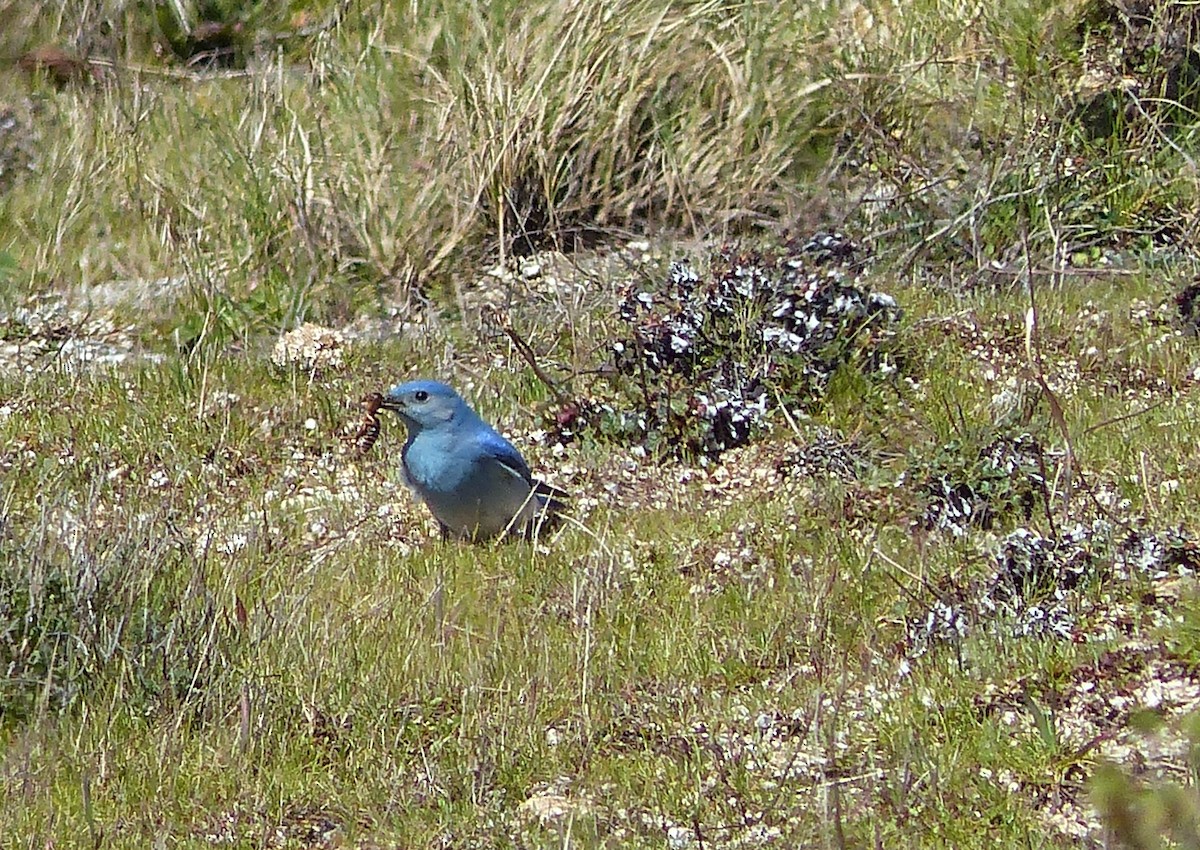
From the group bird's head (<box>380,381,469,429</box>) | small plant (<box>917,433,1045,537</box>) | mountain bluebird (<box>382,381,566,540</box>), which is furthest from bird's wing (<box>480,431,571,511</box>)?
small plant (<box>917,433,1045,537</box>)

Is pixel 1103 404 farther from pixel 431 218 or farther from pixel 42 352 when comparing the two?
pixel 42 352

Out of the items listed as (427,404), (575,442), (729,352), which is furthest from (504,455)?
(729,352)

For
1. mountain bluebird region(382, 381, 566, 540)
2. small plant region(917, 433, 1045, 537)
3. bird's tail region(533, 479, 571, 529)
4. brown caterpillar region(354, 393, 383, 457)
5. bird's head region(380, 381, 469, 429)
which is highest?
small plant region(917, 433, 1045, 537)

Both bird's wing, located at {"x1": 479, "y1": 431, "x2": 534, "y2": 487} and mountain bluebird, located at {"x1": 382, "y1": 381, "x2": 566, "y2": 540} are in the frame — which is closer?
mountain bluebird, located at {"x1": 382, "y1": 381, "x2": 566, "y2": 540}

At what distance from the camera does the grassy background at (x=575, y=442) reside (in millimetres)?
4078

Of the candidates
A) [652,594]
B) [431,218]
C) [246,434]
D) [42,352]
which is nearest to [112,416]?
[246,434]

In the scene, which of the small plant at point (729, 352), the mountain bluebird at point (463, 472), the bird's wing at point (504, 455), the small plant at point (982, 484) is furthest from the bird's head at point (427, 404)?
the small plant at point (982, 484)

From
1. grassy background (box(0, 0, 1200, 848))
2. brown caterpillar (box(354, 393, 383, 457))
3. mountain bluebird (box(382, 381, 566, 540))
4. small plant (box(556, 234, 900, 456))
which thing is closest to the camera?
grassy background (box(0, 0, 1200, 848))

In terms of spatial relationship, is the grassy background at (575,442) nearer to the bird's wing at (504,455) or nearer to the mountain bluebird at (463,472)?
the mountain bluebird at (463,472)

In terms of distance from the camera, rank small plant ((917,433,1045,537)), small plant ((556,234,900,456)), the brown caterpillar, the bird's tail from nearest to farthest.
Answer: small plant ((917,433,1045,537)), the bird's tail, small plant ((556,234,900,456)), the brown caterpillar

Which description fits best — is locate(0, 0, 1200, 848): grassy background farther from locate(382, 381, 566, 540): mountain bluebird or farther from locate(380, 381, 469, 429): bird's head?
locate(380, 381, 469, 429): bird's head

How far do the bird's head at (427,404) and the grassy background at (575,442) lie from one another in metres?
0.34

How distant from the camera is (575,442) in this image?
6.66 metres

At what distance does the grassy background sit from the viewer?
13.4 ft
